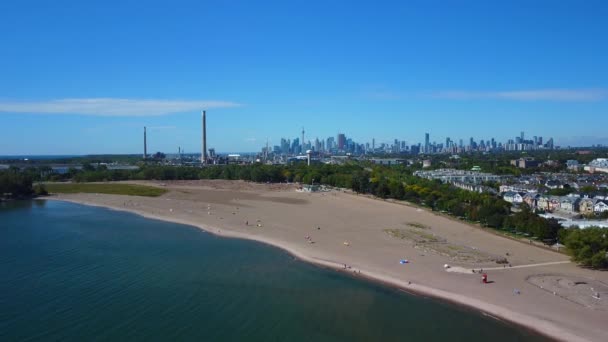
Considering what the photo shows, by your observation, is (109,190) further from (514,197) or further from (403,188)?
(514,197)

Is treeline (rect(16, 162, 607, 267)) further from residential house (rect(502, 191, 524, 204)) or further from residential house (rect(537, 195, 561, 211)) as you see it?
residential house (rect(537, 195, 561, 211))

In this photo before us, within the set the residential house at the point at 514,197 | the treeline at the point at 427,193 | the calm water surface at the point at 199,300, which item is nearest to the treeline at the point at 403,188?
the treeline at the point at 427,193

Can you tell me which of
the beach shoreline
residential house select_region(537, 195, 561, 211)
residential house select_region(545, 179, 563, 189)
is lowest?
the beach shoreline

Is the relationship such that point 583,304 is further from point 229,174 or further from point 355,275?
point 229,174

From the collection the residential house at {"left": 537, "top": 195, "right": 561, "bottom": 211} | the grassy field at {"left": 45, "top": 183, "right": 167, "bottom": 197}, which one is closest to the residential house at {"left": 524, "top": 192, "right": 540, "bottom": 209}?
the residential house at {"left": 537, "top": 195, "right": 561, "bottom": 211}

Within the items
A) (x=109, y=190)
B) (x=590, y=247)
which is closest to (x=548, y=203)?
(x=590, y=247)
